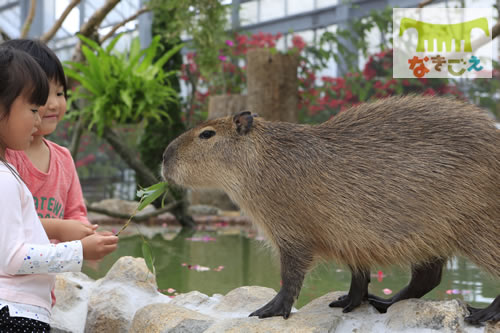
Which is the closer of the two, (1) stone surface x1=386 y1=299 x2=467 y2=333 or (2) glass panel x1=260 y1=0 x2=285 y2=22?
(1) stone surface x1=386 y1=299 x2=467 y2=333

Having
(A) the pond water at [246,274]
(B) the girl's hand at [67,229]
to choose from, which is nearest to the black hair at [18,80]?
(B) the girl's hand at [67,229]

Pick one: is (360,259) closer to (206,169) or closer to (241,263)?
(206,169)

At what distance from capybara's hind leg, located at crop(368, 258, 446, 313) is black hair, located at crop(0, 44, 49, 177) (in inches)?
55.7

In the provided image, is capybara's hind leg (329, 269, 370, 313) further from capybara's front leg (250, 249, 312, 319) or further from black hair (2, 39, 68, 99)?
black hair (2, 39, 68, 99)

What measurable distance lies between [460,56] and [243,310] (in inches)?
155

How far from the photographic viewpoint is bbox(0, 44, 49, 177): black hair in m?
1.47

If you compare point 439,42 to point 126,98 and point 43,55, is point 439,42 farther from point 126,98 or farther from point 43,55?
point 43,55

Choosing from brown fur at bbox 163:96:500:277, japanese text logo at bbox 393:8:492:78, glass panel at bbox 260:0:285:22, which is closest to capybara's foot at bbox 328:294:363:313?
brown fur at bbox 163:96:500:277

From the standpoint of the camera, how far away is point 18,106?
148cm

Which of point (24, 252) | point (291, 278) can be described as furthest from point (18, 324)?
point (291, 278)

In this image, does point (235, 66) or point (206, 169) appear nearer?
point (206, 169)

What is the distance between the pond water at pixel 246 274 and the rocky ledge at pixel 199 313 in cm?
29

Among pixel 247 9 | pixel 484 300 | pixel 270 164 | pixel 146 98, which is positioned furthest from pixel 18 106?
pixel 247 9

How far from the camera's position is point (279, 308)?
1.85 meters
